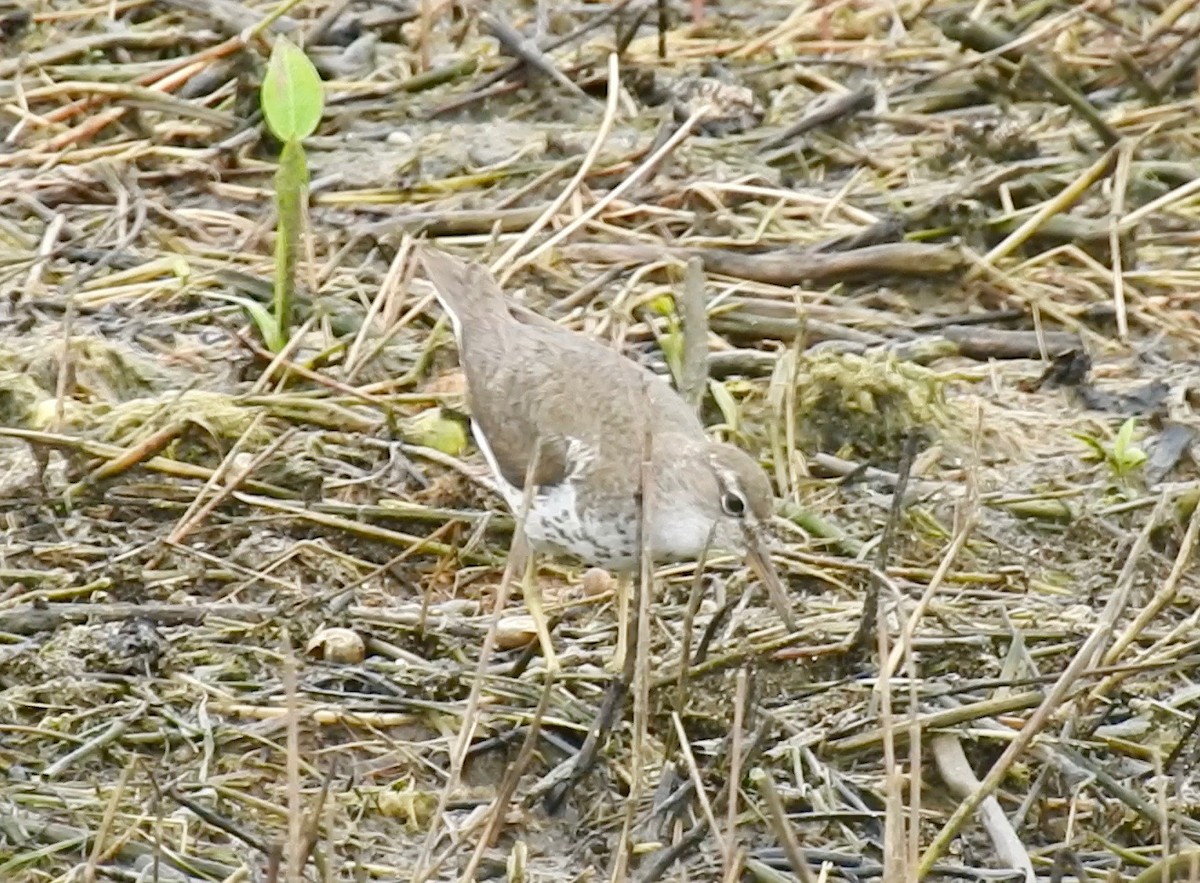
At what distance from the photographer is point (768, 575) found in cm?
565

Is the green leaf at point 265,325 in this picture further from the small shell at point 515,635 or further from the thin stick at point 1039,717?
the thin stick at point 1039,717

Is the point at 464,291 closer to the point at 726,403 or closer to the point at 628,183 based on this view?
the point at 726,403

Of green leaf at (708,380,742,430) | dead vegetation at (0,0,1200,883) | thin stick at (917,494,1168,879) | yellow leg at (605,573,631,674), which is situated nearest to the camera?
thin stick at (917,494,1168,879)

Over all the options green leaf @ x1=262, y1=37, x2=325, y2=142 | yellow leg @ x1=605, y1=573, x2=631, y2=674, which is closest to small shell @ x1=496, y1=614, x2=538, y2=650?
yellow leg @ x1=605, y1=573, x2=631, y2=674

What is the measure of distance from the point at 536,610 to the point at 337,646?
536 mm

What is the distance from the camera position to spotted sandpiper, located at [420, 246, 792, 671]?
18.4 feet

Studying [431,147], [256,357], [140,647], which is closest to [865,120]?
[431,147]

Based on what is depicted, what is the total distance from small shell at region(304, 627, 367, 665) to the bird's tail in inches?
49.0

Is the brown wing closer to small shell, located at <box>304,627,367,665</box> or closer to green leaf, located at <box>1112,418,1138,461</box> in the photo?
small shell, located at <box>304,627,367,665</box>

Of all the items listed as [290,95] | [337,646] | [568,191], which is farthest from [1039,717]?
[568,191]

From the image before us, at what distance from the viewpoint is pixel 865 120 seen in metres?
9.21

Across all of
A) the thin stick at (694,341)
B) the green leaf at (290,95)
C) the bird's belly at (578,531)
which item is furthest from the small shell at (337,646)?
the green leaf at (290,95)

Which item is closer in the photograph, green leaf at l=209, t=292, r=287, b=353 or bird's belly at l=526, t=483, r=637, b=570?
bird's belly at l=526, t=483, r=637, b=570

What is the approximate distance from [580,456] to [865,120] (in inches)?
152
